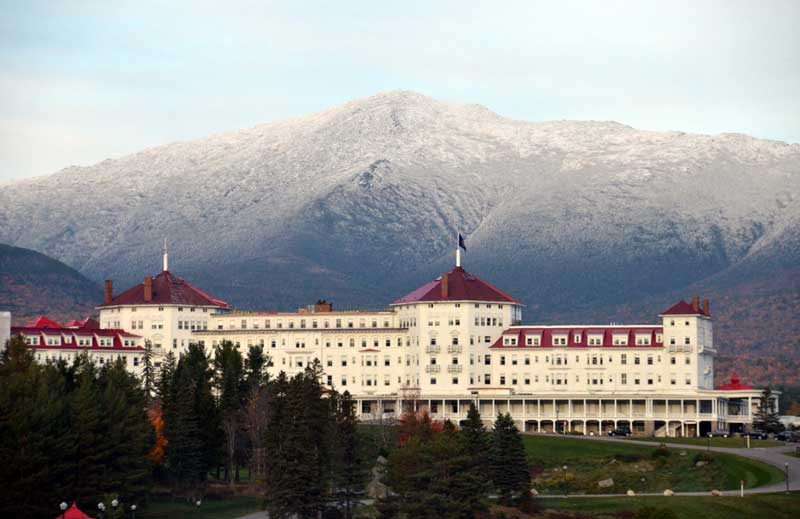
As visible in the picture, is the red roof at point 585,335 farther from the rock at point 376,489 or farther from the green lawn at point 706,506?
the green lawn at point 706,506

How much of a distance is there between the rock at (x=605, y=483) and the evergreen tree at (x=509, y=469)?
1612cm

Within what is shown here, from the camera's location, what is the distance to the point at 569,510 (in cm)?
13588

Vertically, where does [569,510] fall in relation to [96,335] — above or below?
below

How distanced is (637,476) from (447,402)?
45.0 m

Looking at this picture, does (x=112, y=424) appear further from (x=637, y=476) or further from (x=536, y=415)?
(x=536, y=415)

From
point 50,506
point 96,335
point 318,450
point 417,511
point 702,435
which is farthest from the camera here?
point 96,335

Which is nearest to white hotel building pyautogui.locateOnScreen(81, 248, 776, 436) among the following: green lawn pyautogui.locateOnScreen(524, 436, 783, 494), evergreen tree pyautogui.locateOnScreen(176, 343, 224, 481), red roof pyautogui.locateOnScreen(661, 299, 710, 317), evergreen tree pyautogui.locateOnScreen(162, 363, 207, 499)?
red roof pyautogui.locateOnScreen(661, 299, 710, 317)

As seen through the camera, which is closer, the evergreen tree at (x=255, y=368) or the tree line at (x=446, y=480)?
the tree line at (x=446, y=480)

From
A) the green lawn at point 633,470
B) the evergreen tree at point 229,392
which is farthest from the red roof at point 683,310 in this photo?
the evergreen tree at point 229,392

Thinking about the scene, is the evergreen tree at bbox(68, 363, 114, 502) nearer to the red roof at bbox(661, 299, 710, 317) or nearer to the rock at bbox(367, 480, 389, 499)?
the rock at bbox(367, 480, 389, 499)

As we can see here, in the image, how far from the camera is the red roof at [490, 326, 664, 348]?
192m

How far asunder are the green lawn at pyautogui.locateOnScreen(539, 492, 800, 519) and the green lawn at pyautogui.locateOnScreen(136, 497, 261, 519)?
2488 centimetres

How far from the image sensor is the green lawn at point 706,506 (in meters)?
132

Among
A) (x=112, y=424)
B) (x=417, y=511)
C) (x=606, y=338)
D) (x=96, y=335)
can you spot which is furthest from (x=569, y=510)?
(x=96, y=335)
